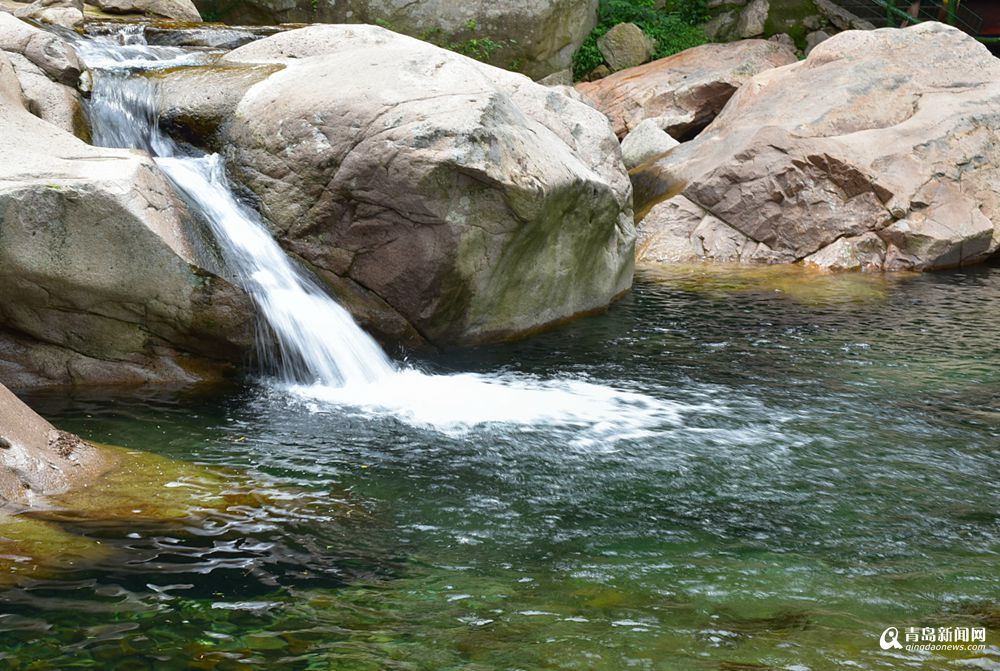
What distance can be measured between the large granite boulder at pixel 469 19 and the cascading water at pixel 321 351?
10.3m

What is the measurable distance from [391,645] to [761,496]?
7.68 feet

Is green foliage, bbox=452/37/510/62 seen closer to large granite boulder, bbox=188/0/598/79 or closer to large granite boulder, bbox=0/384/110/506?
large granite boulder, bbox=188/0/598/79

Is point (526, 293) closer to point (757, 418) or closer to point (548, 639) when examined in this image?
point (757, 418)

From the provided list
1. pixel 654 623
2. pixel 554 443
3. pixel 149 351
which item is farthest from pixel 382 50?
pixel 654 623

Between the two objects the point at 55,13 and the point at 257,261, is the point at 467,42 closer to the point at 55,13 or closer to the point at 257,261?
the point at 55,13

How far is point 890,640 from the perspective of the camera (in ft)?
10.5

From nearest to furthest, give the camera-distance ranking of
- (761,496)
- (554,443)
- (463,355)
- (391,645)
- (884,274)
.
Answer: (391,645) < (761,496) < (554,443) < (463,355) < (884,274)

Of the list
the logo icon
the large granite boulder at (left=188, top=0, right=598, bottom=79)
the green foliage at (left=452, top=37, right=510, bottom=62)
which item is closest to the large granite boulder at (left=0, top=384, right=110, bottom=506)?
the logo icon

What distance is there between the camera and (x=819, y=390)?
22.6 ft

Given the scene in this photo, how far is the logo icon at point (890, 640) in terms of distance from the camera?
3141 mm

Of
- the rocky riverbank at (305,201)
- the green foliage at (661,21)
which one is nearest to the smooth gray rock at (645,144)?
the rocky riverbank at (305,201)

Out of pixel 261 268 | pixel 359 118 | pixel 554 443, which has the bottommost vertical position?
pixel 554 443

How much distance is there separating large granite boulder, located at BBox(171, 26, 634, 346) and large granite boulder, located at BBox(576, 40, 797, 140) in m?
11.0

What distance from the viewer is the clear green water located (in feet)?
10.2
